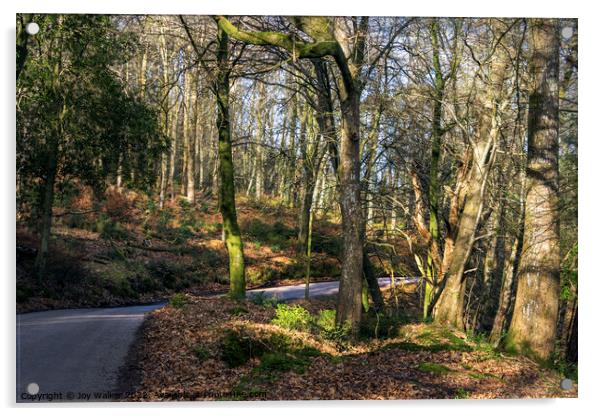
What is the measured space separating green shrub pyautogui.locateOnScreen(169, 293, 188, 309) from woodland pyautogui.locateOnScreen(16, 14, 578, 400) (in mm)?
35

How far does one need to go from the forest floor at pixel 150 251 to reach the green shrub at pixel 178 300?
0.51 ft

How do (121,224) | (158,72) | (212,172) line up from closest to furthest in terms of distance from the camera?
(158,72)
(121,224)
(212,172)

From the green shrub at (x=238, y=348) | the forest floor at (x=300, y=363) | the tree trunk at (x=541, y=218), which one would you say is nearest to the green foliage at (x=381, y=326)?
the forest floor at (x=300, y=363)

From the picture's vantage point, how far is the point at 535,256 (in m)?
7.34

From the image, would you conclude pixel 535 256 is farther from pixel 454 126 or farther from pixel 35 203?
pixel 35 203

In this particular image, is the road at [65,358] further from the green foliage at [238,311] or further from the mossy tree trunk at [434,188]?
the mossy tree trunk at [434,188]

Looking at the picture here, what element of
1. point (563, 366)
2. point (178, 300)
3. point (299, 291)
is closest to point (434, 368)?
point (563, 366)

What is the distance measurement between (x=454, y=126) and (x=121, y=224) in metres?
5.91

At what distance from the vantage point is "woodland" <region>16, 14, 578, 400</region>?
265 inches

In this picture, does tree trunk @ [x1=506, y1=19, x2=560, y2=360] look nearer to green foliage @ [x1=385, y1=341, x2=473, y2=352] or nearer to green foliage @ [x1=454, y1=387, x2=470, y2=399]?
green foliage @ [x1=385, y1=341, x2=473, y2=352]

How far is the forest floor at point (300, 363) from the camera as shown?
6.12 m

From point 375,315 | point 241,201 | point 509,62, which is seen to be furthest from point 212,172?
point 509,62

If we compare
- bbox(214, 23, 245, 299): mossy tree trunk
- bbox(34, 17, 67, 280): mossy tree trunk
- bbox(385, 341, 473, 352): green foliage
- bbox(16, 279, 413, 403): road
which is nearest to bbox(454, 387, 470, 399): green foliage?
bbox(385, 341, 473, 352): green foliage

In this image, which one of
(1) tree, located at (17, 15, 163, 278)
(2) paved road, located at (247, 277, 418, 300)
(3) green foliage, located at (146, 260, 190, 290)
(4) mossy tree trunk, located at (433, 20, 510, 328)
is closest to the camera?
(1) tree, located at (17, 15, 163, 278)
